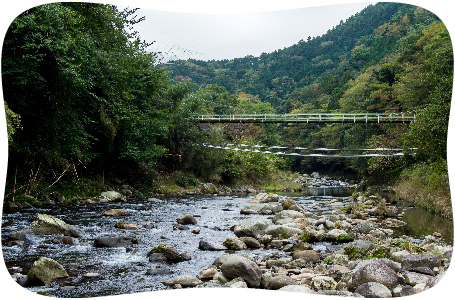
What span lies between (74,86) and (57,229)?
2120 millimetres

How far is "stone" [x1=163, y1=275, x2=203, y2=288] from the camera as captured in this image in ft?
15.3

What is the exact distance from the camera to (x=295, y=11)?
4.43m

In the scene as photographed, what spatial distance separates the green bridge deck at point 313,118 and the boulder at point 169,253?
112 inches

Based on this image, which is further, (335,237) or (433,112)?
(335,237)

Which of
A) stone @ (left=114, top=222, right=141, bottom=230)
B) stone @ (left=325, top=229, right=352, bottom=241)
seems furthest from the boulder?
stone @ (left=325, top=229, right=352, bottom=241)

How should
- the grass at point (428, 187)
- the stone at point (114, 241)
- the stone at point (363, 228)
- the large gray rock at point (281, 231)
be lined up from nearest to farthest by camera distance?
the grass at point (428, 187) < the stone at point (114, 241) < the large gray rock at point (281, 231) < the stone at point (363, 228)

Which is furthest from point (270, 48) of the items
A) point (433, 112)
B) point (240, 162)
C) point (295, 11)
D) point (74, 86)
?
point (240, 162)

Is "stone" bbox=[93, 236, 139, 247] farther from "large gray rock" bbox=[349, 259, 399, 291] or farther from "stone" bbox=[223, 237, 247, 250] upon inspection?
"large gray rock" bbox=[349, 259, 399, 291]

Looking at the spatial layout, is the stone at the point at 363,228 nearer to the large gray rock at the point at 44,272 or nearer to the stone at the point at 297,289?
the stone at the point at 297,289

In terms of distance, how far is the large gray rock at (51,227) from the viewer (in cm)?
592

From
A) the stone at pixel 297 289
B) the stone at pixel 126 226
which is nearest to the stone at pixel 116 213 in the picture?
the stone at pixel 126 226

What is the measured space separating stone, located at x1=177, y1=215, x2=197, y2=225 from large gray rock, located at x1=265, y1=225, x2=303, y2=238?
141 centimetres

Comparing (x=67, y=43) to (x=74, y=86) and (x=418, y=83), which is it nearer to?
(x=74, y=86)

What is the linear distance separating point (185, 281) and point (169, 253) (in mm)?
1058
